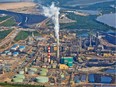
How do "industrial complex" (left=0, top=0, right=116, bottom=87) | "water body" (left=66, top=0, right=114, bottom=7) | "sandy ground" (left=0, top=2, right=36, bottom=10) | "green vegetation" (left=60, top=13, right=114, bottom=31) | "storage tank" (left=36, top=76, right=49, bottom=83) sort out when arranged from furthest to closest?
"water body" (left=66, top=0, right=114, bottom=7)
"sandy ground" (left=0, top=2, right=36, bottom=10)
"green vegetation" (left=60, top=13, right=114, bottom=31)
"industrial complex" (left=0, top=0, right=116, bottom=87)
"storage tank" (left=36, top=76, right=49, bottom=83)

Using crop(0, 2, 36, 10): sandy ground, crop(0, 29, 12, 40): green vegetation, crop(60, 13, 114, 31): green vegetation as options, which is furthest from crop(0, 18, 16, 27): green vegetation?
crop(0, 2, 36, 10): sandy ground

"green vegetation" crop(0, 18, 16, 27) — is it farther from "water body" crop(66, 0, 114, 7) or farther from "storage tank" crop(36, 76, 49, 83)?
"storage tank" crop(36, 76, 49, 83)

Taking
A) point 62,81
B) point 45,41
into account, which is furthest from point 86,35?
point 62,81

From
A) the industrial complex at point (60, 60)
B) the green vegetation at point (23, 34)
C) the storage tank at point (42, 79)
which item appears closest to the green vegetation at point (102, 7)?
the industrial complex at point (60, 60)

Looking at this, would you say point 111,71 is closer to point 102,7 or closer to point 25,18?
point 25,18

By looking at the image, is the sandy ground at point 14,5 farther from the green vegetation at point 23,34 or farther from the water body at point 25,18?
the green vegetation at point 23,34

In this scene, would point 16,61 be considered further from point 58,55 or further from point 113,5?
point 113,5
